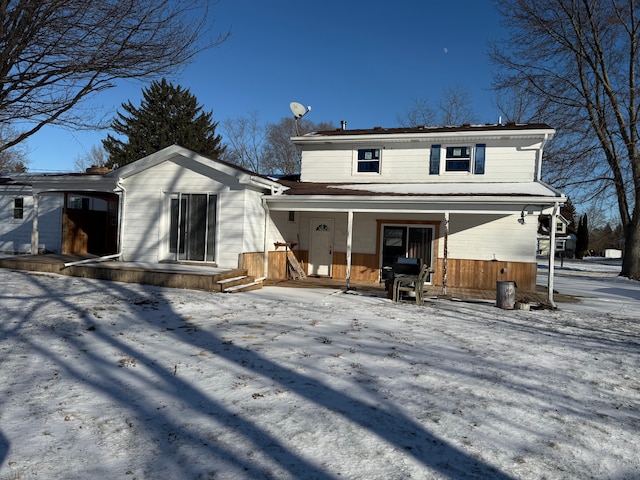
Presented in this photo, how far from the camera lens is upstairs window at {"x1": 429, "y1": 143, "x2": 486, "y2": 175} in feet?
44.9

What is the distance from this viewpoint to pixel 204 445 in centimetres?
312

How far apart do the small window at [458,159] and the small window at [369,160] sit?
246 centimetres

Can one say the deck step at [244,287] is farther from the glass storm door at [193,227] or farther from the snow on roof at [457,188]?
the snow on roof at [457,188]

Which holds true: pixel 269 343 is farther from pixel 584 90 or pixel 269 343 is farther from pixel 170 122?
pixel 170 122

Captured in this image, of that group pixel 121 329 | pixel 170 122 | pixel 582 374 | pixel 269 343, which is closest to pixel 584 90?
pixel 582 374

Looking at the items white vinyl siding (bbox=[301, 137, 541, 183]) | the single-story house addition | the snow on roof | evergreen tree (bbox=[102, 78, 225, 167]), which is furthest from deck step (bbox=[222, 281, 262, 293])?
evergreen tree (bbox=[102, 78, 225, 167])

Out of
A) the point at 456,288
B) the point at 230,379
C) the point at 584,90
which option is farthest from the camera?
the point at 584,90

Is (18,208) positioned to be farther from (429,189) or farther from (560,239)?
(560,239)

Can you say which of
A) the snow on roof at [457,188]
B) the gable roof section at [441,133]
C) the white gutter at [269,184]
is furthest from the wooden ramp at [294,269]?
the gable roof section at [441,133]

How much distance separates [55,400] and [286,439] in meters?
2.27

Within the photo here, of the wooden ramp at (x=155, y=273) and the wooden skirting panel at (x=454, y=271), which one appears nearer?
the wooden ramp at (x=155, y=273)

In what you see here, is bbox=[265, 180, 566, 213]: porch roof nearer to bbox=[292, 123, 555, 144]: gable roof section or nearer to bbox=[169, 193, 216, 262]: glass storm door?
bbox=[292, 123, 555, 144]: gable roof section

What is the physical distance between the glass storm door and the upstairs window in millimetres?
7689

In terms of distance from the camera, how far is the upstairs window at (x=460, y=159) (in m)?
13.7
